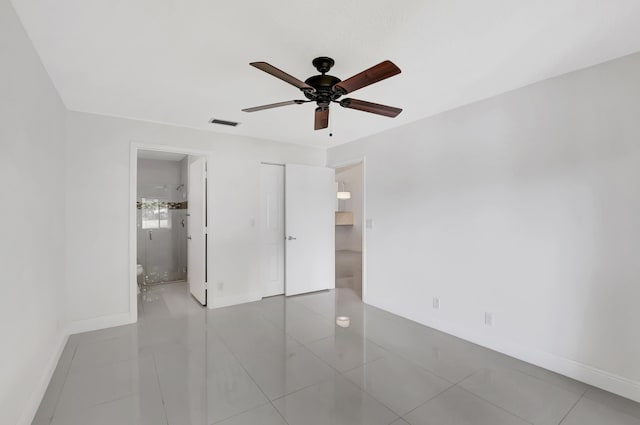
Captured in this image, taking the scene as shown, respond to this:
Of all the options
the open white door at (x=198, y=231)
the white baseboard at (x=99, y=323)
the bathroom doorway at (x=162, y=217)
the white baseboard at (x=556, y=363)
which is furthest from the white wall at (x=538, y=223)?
the bathroom doorway at (x=162, y=217)

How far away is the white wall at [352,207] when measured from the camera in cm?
950

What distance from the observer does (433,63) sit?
2285 mm

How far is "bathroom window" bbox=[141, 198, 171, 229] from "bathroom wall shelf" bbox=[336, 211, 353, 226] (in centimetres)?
500

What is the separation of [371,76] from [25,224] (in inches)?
93.2

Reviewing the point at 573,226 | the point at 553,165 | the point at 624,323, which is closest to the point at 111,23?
the point at 553,165

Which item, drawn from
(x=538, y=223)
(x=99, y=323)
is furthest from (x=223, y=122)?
(x=538, y=223)

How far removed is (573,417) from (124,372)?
132 inches

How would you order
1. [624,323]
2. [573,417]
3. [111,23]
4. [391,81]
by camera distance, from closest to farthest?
[111,23] → [573,417] → [624,323] → [391,81]

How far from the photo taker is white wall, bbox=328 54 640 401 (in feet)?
7.18

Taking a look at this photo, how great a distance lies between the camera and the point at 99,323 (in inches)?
133

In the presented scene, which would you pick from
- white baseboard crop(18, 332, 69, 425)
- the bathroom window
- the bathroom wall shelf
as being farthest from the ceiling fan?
the bathroom wall shelf

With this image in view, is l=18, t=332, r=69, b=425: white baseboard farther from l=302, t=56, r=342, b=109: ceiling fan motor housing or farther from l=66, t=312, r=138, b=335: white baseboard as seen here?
l=302, t=56, r=342, b=109: ceiling fan motor housing

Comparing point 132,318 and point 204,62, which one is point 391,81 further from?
point 132,318

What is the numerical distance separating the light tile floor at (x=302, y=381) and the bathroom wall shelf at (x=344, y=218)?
6013 mm
